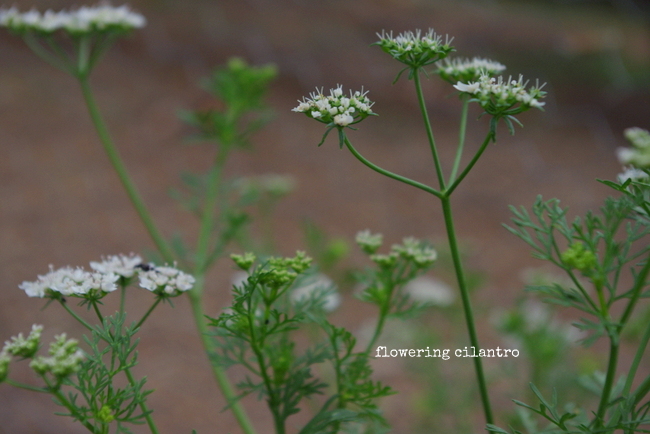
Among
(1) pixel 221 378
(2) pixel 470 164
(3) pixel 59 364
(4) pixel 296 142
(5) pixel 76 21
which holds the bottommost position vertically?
(3) pixel 59 364

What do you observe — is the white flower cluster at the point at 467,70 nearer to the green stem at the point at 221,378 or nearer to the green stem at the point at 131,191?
the green stem at the point at 221,378

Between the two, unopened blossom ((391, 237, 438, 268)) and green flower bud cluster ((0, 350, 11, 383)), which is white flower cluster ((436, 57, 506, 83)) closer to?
unopened blossom ((391, 237, 438, 268))

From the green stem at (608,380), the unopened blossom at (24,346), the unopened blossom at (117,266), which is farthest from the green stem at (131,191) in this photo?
the green stem at (608,380)

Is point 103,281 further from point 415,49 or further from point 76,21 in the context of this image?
point 76,21

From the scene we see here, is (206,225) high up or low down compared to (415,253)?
up

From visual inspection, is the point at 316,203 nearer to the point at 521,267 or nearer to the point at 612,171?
the point at 521,267

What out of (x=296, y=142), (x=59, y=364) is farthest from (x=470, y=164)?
(x=296, y=142)

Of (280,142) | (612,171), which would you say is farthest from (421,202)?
(612,171)
